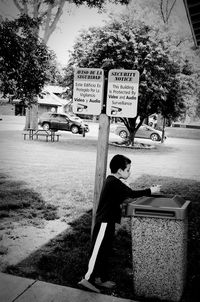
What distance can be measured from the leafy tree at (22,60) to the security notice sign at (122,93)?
310cm

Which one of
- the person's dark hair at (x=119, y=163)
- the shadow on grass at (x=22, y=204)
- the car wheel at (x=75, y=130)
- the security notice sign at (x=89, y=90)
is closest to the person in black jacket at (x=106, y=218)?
the person's dark hair at (x=119, y=163)

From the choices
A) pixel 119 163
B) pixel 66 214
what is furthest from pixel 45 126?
pixel 119 163

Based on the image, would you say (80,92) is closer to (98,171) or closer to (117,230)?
(98,171)

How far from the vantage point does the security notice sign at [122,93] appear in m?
4.02

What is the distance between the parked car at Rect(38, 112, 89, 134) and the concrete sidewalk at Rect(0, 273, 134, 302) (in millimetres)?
25887

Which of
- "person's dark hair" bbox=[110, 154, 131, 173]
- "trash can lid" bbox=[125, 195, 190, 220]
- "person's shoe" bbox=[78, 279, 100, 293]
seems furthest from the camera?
"person's dark hair" bbox=[110, 154, 131, 173]

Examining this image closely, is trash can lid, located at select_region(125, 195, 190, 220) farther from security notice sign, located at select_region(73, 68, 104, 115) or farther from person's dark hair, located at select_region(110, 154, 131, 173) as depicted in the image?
security notice sign, located at select_region(73, 68, 104, 115)

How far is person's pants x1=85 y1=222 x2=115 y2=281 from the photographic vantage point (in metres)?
3.56

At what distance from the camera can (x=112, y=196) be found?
3.54 m

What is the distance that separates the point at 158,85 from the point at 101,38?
4.05 meters

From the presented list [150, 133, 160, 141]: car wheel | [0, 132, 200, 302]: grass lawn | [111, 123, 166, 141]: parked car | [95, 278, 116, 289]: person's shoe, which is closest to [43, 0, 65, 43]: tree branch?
[111, 123, 166, 141]: parked car

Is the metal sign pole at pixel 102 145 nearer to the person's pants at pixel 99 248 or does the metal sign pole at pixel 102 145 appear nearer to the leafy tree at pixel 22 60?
the person's pants at pixel 99 248

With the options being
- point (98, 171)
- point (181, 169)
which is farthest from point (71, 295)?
point (181, 169)

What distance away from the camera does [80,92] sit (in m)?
4.21
